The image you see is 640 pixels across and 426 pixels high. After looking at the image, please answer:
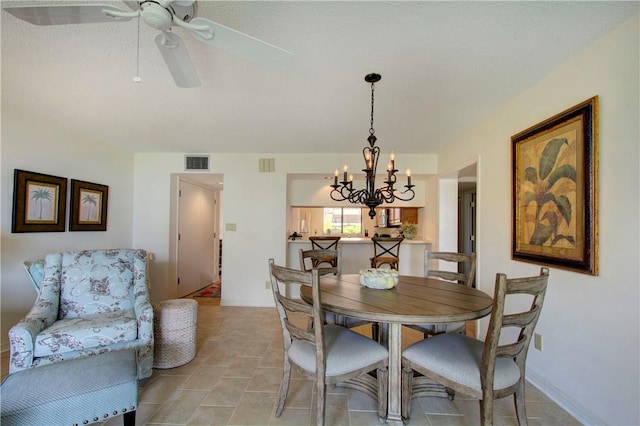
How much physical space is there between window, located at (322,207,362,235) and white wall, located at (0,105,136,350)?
12.8 ft

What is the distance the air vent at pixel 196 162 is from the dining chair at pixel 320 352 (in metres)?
2.92

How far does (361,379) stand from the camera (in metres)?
1.96

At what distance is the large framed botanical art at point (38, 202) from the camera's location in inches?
103

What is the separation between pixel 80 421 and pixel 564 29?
10.2 ft

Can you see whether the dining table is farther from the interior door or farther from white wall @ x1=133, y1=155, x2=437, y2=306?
the interior door

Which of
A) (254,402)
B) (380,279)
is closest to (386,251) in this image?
(380,279)

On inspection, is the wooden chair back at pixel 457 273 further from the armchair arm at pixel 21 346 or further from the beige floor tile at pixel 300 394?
the armchair arm at pixel 21 346

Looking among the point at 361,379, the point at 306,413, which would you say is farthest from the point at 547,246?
the point at 306,413

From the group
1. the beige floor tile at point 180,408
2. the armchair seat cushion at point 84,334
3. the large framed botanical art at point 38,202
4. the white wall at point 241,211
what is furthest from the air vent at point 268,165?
the beige floor tile at point 180,408

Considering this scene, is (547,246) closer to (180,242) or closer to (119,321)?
(119,321)

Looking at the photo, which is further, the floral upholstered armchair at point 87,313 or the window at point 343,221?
the window at point 343,221

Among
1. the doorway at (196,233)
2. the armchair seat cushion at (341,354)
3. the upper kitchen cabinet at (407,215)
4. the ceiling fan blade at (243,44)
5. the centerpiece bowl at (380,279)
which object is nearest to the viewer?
the ceiling fan blade at (243,44)

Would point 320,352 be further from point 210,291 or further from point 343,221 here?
point 343,221

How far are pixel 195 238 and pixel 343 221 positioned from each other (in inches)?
122
